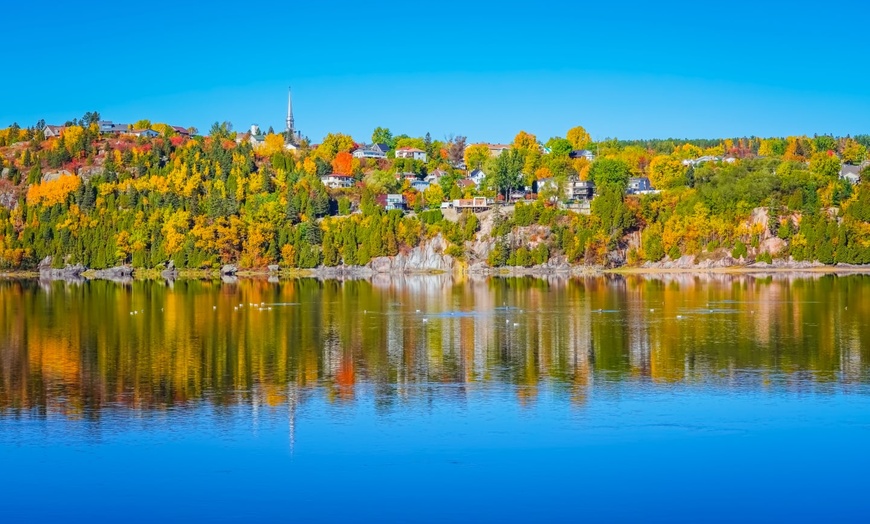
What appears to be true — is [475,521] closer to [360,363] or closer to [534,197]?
[360,363]

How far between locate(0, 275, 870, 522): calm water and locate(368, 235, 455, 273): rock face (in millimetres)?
93061

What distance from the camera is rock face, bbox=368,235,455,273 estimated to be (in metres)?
158

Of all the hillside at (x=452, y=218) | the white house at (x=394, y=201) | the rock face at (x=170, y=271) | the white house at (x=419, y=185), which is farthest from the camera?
the white house at (x=419, y=185)

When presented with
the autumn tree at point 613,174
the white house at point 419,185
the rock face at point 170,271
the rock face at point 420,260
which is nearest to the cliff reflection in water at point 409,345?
the rock face at point 170,271

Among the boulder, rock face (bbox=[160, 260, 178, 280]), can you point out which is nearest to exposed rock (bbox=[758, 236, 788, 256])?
rock face (bbox=[160, 260, 178, 280])

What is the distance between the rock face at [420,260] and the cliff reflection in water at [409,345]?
2601 inches

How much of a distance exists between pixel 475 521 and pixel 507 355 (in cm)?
2530

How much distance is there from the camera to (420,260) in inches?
6294

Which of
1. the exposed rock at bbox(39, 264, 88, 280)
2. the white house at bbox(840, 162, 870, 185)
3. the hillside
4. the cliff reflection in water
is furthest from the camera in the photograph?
the white house at bbox(840, 162, 870, 185)

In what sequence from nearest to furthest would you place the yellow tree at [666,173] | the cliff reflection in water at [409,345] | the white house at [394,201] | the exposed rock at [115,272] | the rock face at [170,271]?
the cliff reflection in water at [409,345] → the rock face at [170,271] → the exposed rock at [115,272] → the yellow tree at [666,173] → the white house at [394,201]

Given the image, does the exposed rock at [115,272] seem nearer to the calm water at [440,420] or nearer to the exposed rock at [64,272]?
the exposed rock at [64,272]

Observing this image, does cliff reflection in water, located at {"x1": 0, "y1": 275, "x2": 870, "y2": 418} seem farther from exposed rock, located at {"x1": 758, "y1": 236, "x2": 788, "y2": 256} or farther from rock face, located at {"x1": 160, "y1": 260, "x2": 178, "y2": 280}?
rock face, located at {"x1": 160, "y1": 260, "x2": 178, "y2": 280}

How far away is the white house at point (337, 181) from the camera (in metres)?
194

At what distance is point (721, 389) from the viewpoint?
37.8m
